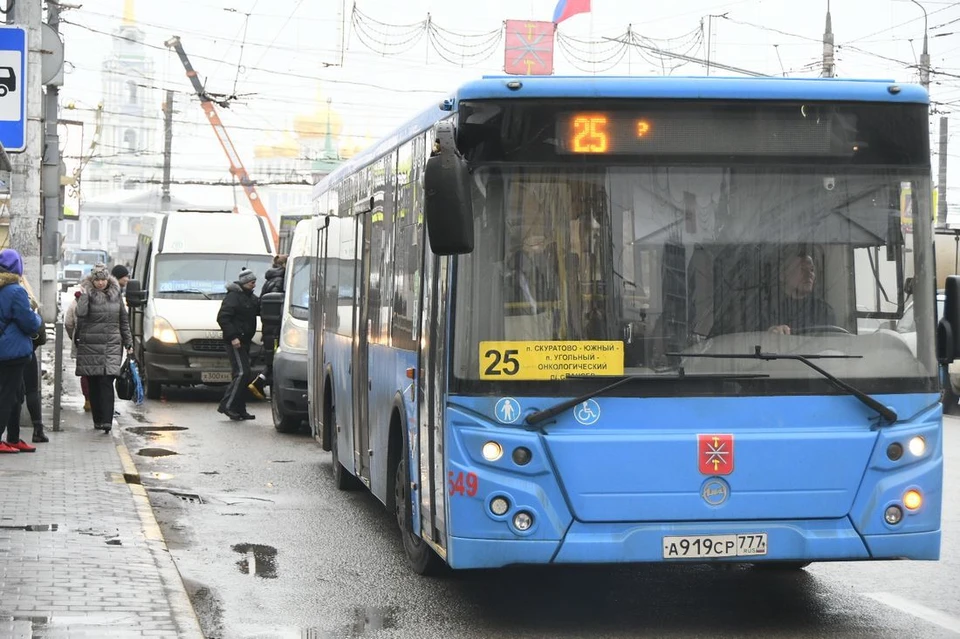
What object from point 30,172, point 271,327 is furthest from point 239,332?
point 30,172

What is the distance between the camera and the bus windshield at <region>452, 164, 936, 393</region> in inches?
278

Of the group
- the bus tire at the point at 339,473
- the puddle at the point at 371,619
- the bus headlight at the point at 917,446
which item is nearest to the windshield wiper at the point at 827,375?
the bus headlight at the point at 917,446

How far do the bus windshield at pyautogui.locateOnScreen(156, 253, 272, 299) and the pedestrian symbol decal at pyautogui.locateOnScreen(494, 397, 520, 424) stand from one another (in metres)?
16.2

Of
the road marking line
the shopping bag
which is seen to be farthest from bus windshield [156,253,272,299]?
the road marking line

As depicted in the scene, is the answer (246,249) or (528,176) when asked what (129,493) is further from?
(246,249)

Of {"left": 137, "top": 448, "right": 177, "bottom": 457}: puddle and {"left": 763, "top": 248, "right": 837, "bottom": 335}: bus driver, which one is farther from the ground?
{"left": 763, "top": 248, "right": 837, "bottom": 335}: bus driver

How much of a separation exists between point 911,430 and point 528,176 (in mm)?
2105

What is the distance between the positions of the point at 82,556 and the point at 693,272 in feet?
12.2

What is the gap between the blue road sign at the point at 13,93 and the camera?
11258 millimetres

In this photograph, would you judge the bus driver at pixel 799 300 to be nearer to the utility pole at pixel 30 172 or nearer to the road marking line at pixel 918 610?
the road marking line at pixel 918 610

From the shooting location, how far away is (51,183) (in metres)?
20.8

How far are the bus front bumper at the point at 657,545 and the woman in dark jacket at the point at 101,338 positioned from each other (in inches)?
394

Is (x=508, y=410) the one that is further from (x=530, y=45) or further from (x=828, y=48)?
(x=828, y=48)

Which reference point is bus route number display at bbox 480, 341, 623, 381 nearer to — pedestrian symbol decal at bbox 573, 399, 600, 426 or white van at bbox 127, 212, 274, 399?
pedestrian symbol decal at bbox 573, 399, 600, 426
